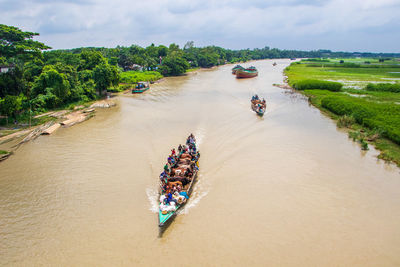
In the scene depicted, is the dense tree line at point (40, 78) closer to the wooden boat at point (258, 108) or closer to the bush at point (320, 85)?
the wooden boat at point (258, 108)

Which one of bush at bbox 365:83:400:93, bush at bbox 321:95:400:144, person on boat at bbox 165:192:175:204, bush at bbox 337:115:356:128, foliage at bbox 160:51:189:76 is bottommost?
person on boat at bbox 165:192:175:204

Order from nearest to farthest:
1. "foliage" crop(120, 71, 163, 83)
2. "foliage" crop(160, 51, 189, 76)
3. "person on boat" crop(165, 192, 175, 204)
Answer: "person on boat" crop(165, 192, 175, 204), "foliage" crop(120, 71, 163, 83), "foliage" crop(160, 51, 189, 76)

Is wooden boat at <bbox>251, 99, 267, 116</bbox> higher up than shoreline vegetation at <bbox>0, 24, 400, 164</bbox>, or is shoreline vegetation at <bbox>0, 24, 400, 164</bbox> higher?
shoreline vegetation at <bbox>0, 24, 400, 164</bbox>

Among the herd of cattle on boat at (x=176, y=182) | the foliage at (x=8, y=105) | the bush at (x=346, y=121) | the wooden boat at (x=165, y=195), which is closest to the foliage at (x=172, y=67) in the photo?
the foliage at (x=8, y=105)

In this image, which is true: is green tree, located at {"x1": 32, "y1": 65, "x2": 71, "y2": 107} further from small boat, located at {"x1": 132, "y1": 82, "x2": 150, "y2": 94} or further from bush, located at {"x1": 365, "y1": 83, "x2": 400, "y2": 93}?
bush, located at {"x1": 365, "y1": 83, "x2": 400, "y2": 93}

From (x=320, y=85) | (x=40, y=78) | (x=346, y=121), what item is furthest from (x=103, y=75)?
(x=320, y=85)

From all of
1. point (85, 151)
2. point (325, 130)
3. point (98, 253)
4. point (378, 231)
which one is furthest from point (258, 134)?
point (98, 253)

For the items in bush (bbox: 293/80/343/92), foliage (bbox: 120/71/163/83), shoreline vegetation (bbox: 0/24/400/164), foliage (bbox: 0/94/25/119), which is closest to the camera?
foliage (bbox: 0/94/25/119)

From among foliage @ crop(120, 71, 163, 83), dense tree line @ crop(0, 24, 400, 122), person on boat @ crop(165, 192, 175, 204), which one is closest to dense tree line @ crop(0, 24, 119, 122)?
dense tree line @ crop(0, 24, 400, 122)

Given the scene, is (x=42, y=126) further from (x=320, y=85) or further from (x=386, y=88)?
(x=386, y=88)
